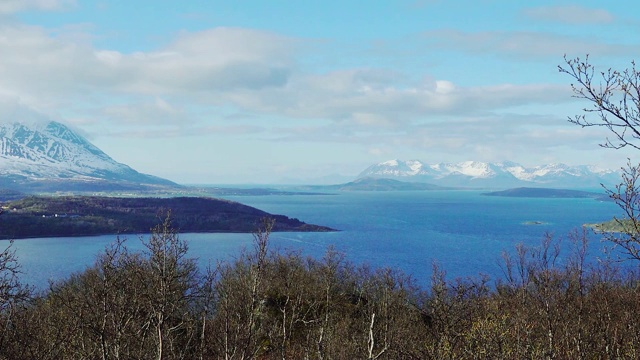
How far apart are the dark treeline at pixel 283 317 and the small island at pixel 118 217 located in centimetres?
8308

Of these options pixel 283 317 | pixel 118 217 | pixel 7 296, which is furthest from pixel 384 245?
pixel 7 296

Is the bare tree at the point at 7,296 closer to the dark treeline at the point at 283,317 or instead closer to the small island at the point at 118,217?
the dark treeline at the point at 283,317

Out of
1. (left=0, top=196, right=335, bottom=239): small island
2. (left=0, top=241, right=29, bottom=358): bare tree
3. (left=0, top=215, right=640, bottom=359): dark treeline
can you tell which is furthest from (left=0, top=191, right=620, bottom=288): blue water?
(left=0, top=241, right=29, bottom=358): bare tree

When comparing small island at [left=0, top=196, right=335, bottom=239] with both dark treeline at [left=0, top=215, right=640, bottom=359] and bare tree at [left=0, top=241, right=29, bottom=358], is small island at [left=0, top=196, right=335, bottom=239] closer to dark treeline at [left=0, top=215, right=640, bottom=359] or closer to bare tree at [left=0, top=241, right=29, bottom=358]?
dark treeline at [left=0, top=215, right=640, bottom=359]

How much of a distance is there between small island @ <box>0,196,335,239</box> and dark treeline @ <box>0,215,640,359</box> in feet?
273

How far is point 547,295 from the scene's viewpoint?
19734 mm

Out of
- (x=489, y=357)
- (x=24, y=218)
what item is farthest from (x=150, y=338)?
(x=24, y=218)

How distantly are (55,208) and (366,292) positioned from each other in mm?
128113

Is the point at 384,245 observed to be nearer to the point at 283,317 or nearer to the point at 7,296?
the point at 283,317

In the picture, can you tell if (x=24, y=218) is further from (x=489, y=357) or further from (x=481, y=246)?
(x=489, y=357)

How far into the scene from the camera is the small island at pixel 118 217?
12375 centimetres

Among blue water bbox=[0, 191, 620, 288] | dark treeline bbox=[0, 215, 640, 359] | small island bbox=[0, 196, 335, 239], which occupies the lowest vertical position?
blue water bbox=[0, 191, 620, 288]

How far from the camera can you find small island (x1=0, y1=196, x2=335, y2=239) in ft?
406

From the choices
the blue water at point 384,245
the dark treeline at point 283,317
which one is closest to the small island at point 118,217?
the blue water at point 384,245
